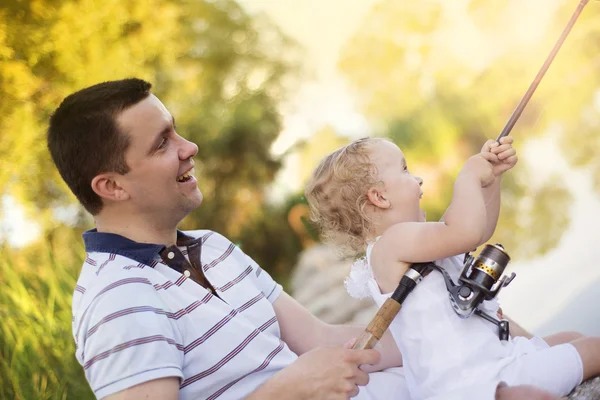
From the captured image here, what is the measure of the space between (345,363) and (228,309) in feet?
0.99

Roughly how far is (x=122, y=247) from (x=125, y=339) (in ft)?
0.90

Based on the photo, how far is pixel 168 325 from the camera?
1.41m

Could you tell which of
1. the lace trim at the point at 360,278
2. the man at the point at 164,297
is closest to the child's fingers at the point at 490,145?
the lace trim at the point at 360,278

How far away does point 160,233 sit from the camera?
1.67 meters

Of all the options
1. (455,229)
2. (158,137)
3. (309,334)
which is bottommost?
(309,334)

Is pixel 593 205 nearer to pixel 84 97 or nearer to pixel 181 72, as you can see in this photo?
pixel 181 72

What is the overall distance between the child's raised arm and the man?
0.24 meters

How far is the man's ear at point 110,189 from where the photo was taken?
163 cm

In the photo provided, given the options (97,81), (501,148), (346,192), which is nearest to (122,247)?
(346,192)

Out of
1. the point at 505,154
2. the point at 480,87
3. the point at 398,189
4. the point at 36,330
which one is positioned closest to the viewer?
the point at 505,154

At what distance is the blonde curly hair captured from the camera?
66.9 inches

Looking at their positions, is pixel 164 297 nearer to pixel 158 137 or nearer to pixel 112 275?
pixel 112 275

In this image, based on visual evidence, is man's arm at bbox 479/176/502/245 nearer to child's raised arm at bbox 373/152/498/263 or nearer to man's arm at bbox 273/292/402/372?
child's raised arm at bbox 373/152/498/263

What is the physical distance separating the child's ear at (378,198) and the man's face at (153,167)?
45cm
